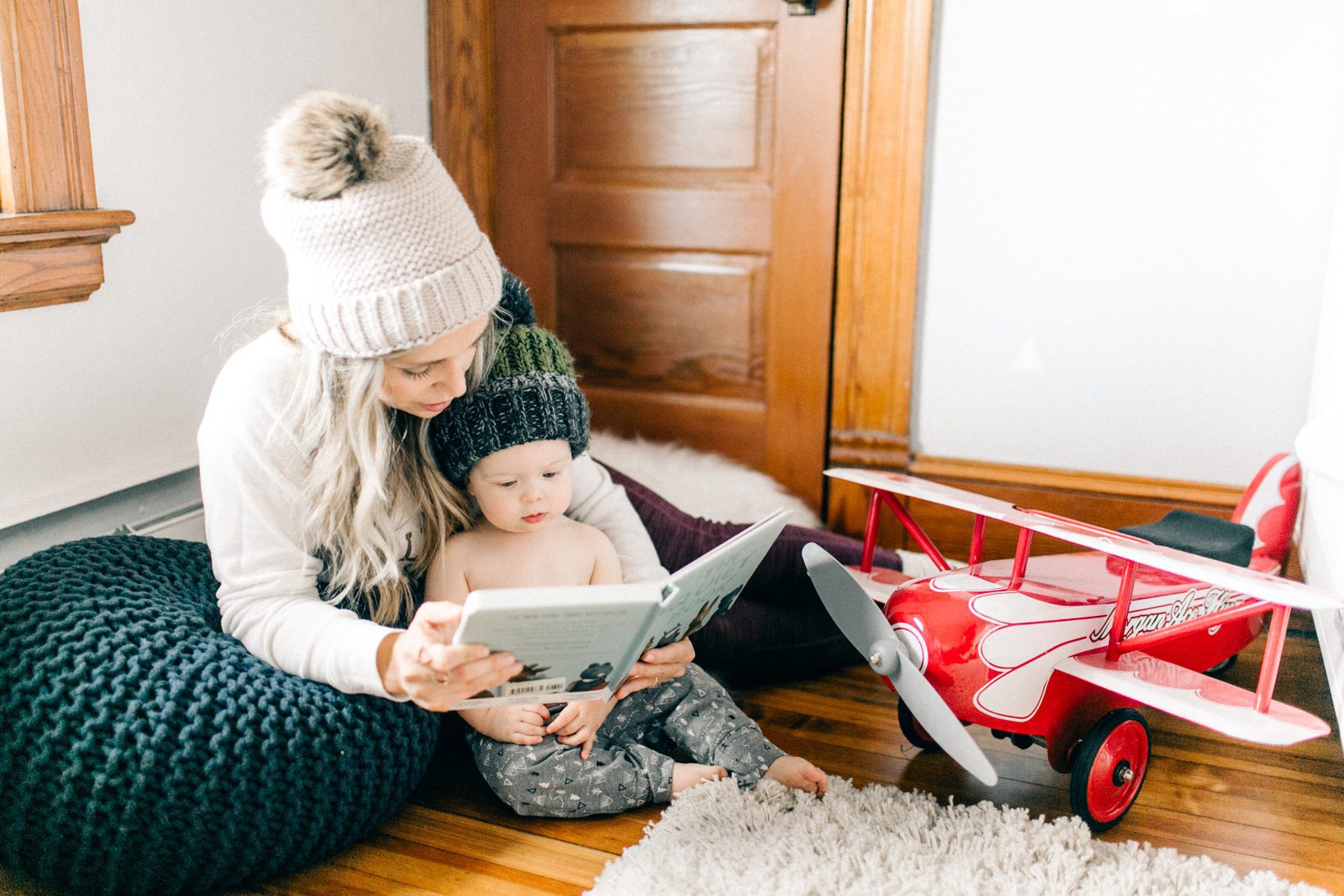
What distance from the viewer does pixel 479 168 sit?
222 centimetres

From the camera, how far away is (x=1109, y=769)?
3.98 feet

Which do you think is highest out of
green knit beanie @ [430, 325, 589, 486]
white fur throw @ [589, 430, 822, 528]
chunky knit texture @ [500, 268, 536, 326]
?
chunky knit texture @ [500, 268, 536, 326]

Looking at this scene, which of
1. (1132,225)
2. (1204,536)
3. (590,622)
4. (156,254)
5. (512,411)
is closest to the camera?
(590,622)

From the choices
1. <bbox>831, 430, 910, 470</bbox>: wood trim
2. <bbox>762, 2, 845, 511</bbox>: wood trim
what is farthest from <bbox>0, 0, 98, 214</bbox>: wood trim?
<bbox>831, 430, 910, 470</bbox>: wood trim

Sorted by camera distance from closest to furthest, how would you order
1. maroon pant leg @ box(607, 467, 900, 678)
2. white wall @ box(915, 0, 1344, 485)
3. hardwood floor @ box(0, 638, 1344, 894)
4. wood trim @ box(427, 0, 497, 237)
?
hardwood floor @ box(0, 638, 1344, 894) < maroon pant leg @ box(607, 467, 900, 678) < white wall @ box(915, 0, 1344, 485) < wood trim @ box(427, 0, 497, 237)

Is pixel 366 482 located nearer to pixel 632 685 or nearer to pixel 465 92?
pixel 632 685

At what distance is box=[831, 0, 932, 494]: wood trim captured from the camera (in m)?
1.91

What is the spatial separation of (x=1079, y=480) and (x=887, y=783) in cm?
84

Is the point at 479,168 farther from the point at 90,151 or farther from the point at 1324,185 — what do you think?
the point at 1324,185

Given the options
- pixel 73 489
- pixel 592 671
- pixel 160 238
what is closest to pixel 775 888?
pixel 592 671

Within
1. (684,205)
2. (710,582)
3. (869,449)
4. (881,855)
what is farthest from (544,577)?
(684,205)

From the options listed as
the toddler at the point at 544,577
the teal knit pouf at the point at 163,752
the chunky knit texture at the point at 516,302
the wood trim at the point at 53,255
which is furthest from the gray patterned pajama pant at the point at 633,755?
the wood trim at the point at 53,255

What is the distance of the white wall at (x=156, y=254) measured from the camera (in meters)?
1.42

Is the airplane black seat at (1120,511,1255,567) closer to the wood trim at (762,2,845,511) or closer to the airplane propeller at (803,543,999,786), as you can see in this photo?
the airplane propeller at (803,543,999,786)
